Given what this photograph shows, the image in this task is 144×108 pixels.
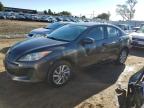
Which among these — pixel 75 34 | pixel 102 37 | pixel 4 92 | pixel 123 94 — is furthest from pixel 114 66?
pixel 123 94

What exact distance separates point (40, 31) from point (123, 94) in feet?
30.3

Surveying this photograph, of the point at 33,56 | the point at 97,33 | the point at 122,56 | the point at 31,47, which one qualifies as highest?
the point at 97,33

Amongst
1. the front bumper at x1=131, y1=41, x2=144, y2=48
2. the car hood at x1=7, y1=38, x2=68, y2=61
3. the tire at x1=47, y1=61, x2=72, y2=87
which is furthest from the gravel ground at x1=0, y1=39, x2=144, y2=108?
the front bumper at x1=131, y1=41, x2=144, y2=48

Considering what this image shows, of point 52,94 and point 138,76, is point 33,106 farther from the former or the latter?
point 138,76

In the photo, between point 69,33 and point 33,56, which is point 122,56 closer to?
point 69,33

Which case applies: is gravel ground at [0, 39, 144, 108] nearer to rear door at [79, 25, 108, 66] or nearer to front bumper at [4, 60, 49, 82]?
front bumper at [4, 60, 49, 82]

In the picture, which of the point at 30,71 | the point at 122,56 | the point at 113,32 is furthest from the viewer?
the point at 122,56

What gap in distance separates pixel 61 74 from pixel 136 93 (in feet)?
9.10

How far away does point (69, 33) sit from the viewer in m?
7.32

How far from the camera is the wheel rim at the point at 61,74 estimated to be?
248 inches

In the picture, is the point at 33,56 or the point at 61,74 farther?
the point at 61,74

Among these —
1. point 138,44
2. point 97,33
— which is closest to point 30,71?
point 97,33

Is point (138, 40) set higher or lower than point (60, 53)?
lower

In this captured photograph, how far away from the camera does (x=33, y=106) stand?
209 inches
